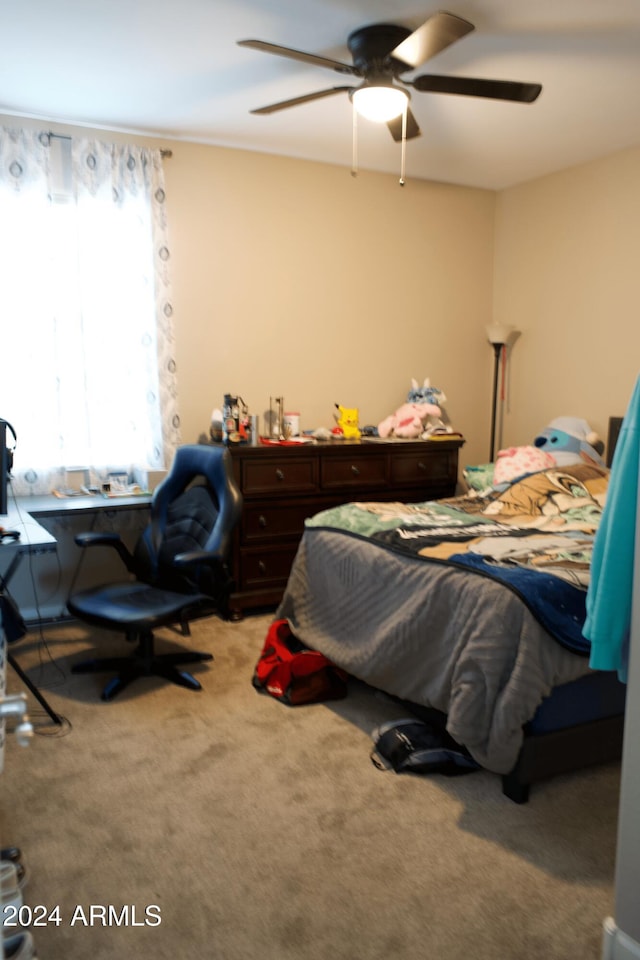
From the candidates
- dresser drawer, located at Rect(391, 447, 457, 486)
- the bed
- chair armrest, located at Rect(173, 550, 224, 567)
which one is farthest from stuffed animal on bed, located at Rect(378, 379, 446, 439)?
chair armrest, located at Rect(173, 550, 224, 567)

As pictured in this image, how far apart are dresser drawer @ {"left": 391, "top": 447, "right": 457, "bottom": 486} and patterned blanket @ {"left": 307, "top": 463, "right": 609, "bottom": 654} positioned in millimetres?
585

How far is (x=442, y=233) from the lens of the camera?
5.21 metres

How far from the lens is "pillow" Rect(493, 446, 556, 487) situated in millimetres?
4145

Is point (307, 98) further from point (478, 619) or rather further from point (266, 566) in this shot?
point (266, 566)

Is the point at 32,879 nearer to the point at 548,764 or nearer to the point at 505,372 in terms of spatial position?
the point at 548,764

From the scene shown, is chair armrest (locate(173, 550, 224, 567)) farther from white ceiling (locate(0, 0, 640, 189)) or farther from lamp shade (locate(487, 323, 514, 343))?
lamp shade (locate(487, 323, 514, 343))

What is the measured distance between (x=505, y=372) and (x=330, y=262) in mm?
1612

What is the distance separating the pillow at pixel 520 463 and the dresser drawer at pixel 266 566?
4.24ft

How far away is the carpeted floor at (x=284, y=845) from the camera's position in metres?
1.79

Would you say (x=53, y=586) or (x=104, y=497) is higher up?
(x=104, y=497)

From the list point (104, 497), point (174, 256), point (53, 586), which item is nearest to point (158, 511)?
point (104, 497)

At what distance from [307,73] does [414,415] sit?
223 centimetres

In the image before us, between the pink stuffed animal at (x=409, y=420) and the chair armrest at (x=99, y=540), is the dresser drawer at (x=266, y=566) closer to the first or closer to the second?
the chair armrest at (x=99, y=540)

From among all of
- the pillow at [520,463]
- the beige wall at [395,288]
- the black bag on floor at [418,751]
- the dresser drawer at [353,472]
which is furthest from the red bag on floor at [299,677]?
the beige wall at [395,288]
